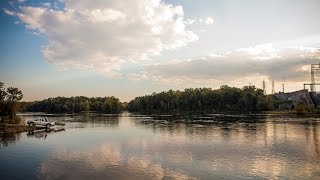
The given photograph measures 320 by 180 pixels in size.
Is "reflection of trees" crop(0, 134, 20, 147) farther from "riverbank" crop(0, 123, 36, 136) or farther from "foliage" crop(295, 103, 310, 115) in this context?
"foliage" crop(295, 103, 310, 115)

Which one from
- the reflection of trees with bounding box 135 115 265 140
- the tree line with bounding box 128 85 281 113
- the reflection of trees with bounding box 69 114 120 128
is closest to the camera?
the reflection of trees with bounding box 135 115 265 140

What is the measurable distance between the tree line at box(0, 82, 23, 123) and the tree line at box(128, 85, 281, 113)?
322 feet

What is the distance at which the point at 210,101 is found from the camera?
16625 centimetres

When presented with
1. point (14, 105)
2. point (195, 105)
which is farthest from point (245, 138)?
point (195, 105)

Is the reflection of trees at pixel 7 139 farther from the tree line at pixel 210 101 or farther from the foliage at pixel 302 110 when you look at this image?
the tree line at pixel 210 101

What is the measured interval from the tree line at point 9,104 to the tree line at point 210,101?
9806 cm

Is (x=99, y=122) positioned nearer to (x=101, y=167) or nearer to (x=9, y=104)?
(x=9, y=104)

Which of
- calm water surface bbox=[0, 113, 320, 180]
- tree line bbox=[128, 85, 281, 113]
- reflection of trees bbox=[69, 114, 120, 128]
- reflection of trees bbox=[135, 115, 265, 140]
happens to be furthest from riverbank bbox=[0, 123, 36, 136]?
tree line bbox=[128, 85, 281, 113]

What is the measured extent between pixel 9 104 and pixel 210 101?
118241 mm

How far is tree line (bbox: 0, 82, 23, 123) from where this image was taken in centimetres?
6322

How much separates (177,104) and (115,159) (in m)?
150

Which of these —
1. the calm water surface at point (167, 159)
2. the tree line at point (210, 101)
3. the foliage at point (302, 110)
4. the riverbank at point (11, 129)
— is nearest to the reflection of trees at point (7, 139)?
the calm water surface at point (167, 159)

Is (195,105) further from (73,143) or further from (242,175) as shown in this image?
(242,175)

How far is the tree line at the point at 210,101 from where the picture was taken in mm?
139500
